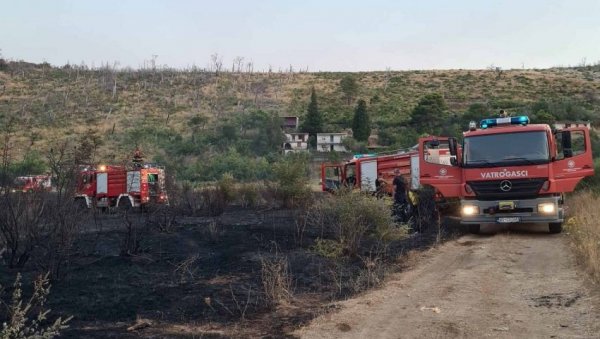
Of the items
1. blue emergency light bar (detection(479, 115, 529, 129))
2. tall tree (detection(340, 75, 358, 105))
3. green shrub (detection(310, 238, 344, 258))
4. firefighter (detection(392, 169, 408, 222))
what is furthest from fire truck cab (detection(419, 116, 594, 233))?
tall tree (detection(340, 75, 358, 105))

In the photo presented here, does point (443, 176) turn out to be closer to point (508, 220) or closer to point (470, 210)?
point (470, 210)

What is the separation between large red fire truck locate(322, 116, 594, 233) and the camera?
13.0 meters

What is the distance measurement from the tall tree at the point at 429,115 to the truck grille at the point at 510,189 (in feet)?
136

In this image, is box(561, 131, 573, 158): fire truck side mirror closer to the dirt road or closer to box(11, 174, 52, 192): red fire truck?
the dirt road

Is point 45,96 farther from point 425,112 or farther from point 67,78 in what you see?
Result: point 425,112

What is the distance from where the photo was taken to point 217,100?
74.5 metres

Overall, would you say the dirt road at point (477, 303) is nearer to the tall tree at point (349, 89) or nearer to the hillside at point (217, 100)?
the hillside at point (217, 100)

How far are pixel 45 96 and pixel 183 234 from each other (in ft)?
217

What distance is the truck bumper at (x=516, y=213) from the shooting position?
12945 millimetres

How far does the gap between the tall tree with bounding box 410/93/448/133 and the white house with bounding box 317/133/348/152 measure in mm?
7464

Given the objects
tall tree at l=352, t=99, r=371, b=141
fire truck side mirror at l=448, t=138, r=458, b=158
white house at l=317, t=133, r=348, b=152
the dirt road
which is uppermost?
tall tree at l=352, t=99, r=371, b=141

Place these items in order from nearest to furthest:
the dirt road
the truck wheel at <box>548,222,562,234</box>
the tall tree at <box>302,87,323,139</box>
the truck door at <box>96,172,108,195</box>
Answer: the dirt road, the truck wheel at <box>548,222,562,234</box>, the truck door at <box>96,172,108,195</box>, the tall tree at <box>302,87,323,139</box>

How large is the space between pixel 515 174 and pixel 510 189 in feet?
1.20

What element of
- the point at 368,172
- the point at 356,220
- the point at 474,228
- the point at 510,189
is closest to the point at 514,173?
the point at 510,189
